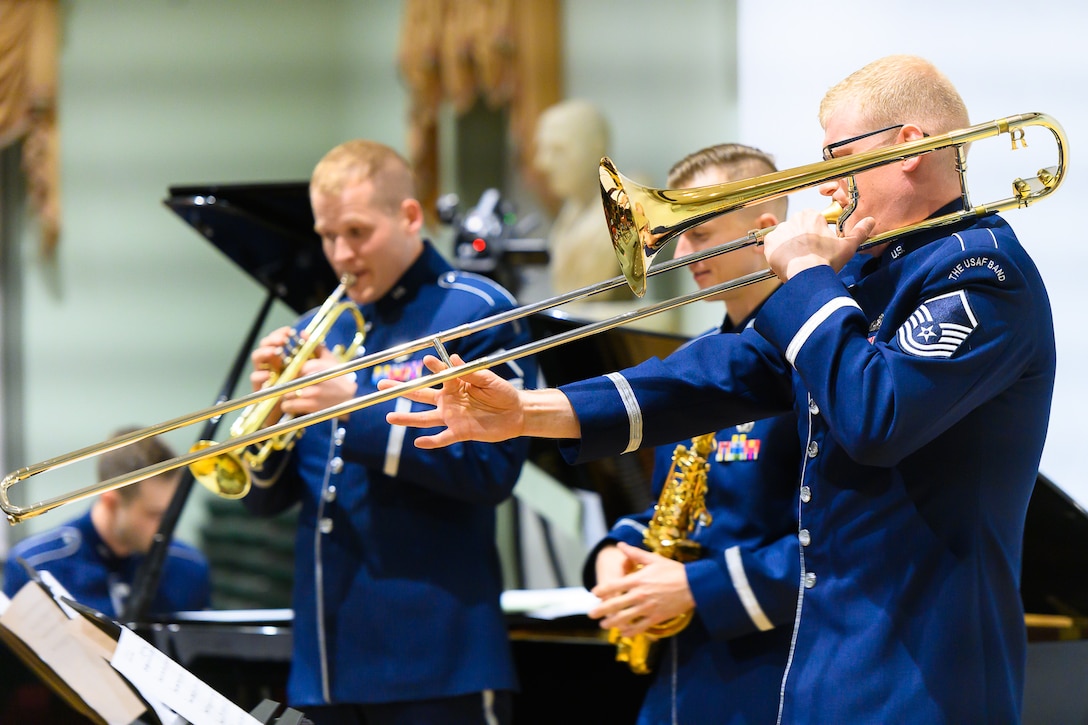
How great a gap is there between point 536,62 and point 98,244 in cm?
255

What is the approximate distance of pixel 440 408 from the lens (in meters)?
1.77

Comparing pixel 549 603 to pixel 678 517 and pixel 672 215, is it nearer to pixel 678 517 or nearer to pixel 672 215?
pixel 678 517

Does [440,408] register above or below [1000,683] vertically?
above

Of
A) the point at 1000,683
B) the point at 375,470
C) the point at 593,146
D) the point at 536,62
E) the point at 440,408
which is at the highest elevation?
the point at 536,62

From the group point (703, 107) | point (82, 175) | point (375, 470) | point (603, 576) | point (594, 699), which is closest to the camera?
point (603, 576)

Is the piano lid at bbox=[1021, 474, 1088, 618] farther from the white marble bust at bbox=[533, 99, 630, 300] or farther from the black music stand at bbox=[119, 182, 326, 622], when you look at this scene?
the white marble bust at bbox=[533, 99, 630, 300]

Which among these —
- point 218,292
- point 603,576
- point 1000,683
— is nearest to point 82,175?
point 218,292

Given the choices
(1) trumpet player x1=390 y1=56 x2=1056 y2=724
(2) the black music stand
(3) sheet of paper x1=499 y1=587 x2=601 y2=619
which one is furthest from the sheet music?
(3) sheet of paper x1=499 y1=587 x2=601 y2=619

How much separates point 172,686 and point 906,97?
4.19 ft

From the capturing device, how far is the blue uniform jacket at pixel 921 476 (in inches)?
60.7

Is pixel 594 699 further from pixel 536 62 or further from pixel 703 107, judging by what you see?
pixel 536 62

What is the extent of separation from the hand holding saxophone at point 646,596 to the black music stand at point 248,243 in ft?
4.01

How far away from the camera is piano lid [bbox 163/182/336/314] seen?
10.2 feet

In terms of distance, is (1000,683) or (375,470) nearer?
(1000,683)
